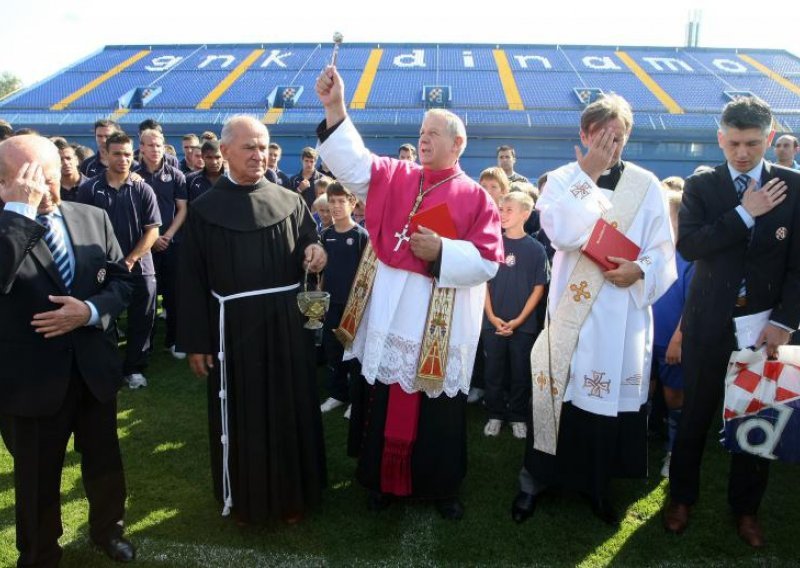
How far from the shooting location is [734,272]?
3.05 m

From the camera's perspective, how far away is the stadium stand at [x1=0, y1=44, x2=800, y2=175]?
20.7 meters

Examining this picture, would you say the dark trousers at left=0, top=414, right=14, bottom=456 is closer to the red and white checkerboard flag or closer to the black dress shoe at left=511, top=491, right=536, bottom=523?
the black dress shoe at left=511, top=491, right=536, bottom=523

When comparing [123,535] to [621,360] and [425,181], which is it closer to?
[425,181]

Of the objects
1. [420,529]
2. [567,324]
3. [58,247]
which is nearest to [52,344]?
[58,247]

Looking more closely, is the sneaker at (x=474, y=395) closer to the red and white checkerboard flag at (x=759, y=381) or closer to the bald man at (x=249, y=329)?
the bald man at (x=249, y=329)

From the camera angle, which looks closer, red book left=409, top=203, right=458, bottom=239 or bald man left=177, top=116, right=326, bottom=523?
bald man left=177, top=116, right=326, bottom=523

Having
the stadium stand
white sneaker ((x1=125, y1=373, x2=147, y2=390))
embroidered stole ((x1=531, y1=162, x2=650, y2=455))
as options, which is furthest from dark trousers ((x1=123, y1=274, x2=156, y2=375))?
the stadium stand

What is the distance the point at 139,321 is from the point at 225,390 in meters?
2.86

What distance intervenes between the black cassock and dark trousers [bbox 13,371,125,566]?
500 mm

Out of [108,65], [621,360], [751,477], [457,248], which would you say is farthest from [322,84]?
[108,65]

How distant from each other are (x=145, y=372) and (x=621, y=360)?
4.58m

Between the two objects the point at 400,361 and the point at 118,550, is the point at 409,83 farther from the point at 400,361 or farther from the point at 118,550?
the point at 118,550

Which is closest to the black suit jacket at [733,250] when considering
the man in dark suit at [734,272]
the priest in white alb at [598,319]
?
the man in dark suit at [734,272]

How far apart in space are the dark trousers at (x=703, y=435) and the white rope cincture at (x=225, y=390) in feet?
7.13
